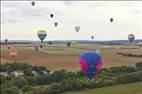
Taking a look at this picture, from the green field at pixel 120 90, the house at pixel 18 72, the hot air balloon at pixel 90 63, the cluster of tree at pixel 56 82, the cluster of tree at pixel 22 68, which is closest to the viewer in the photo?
the hot air balloon at pixel 90 63

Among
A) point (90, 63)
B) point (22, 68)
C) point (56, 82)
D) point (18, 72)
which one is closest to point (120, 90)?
point (56, 82)

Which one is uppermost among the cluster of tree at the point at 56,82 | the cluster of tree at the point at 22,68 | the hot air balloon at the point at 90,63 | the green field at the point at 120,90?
the hot air balloon at the point at 90,63

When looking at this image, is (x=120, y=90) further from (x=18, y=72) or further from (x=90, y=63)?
(x=18, y=72)

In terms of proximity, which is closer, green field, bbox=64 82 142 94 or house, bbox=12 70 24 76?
green field, bbox=64 82 142 94

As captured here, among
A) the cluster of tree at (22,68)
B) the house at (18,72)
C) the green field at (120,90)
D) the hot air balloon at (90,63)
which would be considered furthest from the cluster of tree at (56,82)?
the hot air balloon at (90,63)

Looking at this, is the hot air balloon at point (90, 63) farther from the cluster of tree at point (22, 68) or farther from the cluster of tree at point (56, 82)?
the cluster of tree at point (22, 68)

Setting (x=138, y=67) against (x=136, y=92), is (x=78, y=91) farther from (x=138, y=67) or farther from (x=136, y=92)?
(x=138, y=67)

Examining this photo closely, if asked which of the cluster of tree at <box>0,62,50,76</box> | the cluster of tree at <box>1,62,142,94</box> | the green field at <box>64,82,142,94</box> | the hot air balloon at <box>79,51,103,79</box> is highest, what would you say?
the hot air balloon at <box>79,51,103,79</box>

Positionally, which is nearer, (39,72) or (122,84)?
(122,84)

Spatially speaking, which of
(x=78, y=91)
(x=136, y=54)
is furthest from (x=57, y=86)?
(x=136, y=54)

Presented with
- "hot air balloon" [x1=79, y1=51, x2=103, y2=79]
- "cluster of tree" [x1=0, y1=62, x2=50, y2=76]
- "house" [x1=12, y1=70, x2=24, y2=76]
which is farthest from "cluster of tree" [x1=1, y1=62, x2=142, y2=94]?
"hot air balloon" [x1=79, y1=51, x2=103, y2=79]

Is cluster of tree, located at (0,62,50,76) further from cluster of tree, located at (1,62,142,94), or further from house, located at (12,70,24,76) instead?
cluster of tree, located at (1,62,142,94)
